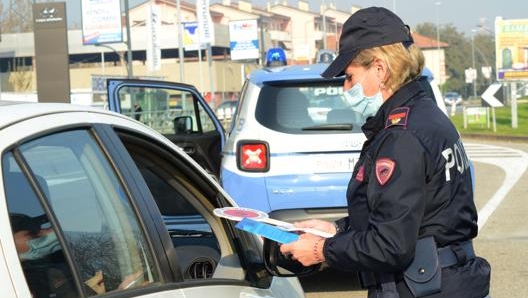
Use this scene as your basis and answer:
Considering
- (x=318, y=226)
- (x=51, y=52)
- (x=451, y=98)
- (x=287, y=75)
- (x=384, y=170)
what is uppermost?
(x=51, y=52)

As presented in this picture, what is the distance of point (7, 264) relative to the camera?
188cm

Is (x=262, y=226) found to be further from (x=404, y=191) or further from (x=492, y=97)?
(x=492, y=97)

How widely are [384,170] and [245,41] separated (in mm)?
50140

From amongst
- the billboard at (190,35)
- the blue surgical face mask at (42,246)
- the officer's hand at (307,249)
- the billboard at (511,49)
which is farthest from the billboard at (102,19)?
the blue surgical face mask at (42,246)

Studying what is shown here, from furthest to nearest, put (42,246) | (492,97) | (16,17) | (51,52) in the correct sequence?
(16,17)
(492,97)
(51,52)
(42,246)

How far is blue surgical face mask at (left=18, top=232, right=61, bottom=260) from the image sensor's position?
213cm

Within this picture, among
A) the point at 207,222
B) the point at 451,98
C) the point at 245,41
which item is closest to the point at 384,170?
the point at 207,222

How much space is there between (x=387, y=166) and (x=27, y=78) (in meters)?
64.7

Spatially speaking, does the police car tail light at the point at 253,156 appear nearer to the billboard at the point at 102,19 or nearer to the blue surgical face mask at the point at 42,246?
the blue surgical face mask at the point at 42,246

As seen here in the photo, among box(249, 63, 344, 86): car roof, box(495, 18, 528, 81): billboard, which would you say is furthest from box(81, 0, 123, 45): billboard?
box(249, 63, 344, 86): car roof

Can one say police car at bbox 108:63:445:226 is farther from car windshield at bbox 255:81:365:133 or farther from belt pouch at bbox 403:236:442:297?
belt pouch at bbox 403:236:442:297

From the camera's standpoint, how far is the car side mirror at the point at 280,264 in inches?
116

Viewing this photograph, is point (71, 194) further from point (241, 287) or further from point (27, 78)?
point (27, 78)

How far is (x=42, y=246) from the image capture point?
220 centimetres
